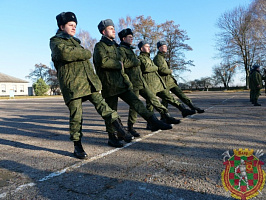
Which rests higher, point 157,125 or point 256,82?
point 256,82

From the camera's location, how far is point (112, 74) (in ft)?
12.5

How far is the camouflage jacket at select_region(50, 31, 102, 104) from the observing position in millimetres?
3121

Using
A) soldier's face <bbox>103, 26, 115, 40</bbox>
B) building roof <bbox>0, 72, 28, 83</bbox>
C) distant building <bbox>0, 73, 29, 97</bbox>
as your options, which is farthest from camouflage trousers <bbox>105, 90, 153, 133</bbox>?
building roof <bbox>0, 72, 28, 83</bbox>

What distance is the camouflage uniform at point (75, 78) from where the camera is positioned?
3145mm

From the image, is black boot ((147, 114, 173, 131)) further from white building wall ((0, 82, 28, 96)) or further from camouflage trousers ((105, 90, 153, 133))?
white building wall ((0, 82, 28, 96))

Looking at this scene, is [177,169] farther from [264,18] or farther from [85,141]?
[264,18]

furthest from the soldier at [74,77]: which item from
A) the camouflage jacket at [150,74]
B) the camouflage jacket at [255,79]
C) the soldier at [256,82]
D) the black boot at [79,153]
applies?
the camouflage jacket at [255,79]

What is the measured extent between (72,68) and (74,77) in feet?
0.45

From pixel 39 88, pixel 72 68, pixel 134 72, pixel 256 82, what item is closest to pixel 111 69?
pixel 72 68

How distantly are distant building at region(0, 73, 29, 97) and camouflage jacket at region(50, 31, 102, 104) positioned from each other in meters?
63.6

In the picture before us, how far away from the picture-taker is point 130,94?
12.6ft

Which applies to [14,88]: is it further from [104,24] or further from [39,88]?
[104,24]

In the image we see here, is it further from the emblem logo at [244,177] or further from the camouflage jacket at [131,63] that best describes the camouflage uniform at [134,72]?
the emblem logo at [244,177]

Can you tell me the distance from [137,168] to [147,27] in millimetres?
36035
